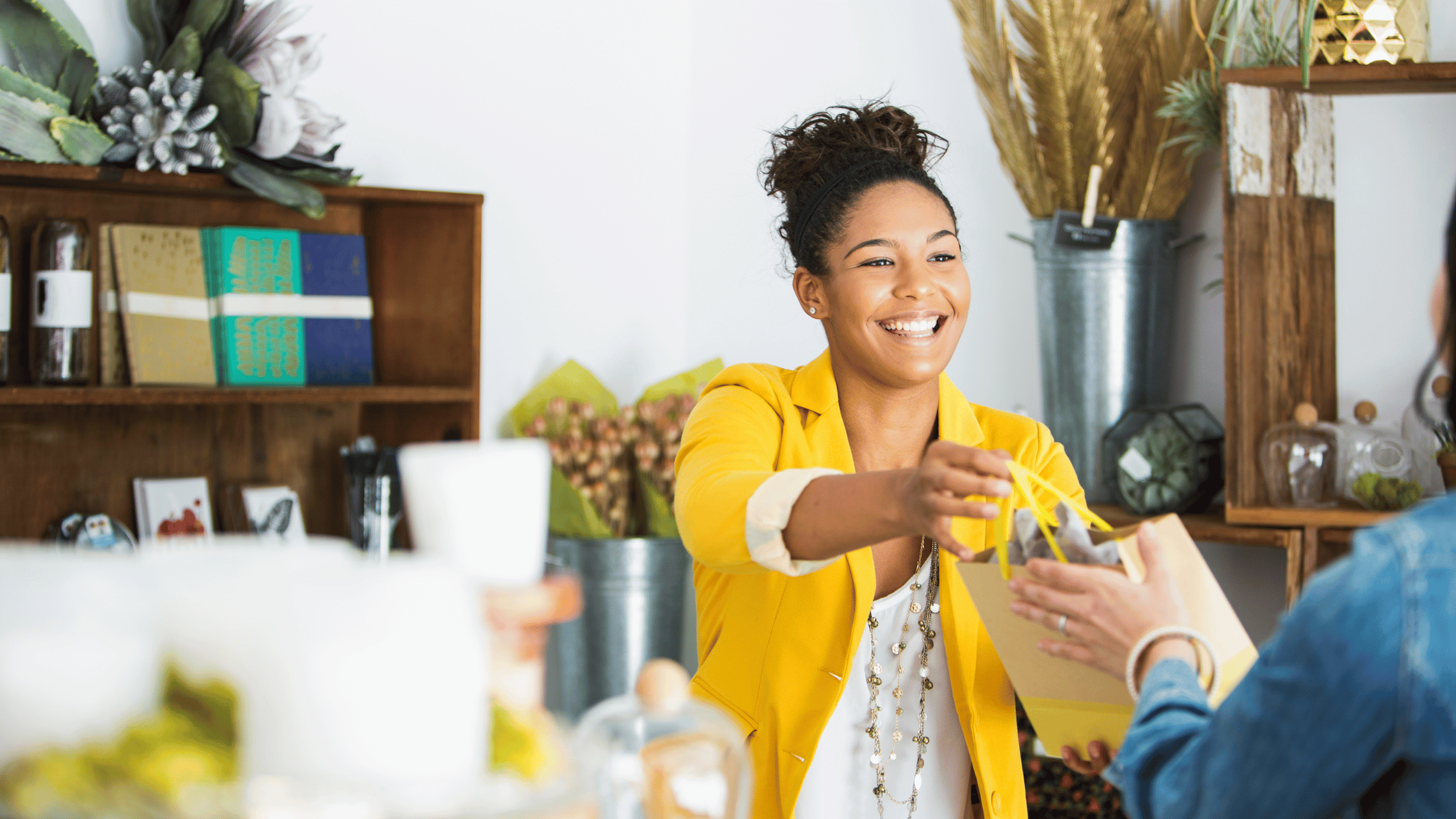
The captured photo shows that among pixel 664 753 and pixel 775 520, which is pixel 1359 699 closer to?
pixel 664 753

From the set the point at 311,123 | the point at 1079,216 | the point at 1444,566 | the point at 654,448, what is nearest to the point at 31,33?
the point at 311,123

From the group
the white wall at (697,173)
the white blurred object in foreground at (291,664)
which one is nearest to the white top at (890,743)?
the white blurred object in foreground at (291,664)

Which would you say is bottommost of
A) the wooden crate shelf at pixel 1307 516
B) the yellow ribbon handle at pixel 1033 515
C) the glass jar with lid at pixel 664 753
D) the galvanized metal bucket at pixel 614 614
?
the galvanized metal bucket at pixel 614 614

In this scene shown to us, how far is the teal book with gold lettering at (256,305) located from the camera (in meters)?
2.41

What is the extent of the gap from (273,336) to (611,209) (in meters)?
1.19

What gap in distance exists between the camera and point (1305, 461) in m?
2.02

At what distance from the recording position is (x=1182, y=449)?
2199 mm

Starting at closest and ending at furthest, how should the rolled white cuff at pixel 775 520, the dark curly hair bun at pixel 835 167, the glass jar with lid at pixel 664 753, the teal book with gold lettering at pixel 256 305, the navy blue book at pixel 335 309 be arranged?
the glass jar with lid at pixel 664 753 < the rolled white cuff at pixel 775 520 < the dark curly hair bun at pixel 835 167 < the teal book with gold lettering at pixel 256 305 < the navy blue book at pixel 335 309

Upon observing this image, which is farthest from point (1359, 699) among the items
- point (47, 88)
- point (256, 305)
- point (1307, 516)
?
point (47, 88)

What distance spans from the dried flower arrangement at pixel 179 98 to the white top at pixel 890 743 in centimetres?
154

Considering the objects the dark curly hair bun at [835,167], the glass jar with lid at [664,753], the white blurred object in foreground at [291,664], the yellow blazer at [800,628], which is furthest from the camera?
the dark curly hair bun at [835,167]

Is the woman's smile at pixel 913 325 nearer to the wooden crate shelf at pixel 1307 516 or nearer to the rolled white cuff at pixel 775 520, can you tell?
the rolled white cuff at pixel 775 520

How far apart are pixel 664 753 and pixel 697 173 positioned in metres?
3.02

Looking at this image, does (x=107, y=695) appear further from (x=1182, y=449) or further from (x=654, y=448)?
(x=654, y=448)
